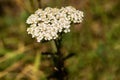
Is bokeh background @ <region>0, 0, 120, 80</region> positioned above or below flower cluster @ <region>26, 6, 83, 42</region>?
above

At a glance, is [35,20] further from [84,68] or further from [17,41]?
[17,41]

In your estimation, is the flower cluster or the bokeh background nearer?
the flower cluster

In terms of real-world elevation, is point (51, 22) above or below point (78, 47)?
below

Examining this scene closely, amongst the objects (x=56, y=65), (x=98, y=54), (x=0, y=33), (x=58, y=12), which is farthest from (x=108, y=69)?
(x=0, y=33)

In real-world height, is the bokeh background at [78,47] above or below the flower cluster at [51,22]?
above

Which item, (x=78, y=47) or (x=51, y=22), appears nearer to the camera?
(x=51, y=22)
